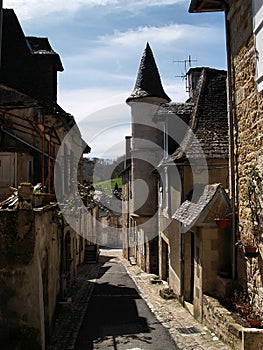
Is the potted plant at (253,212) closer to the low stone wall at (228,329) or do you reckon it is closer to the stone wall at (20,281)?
the low stone wall at (228,329)

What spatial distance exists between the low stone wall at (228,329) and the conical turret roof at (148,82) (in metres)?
13.2

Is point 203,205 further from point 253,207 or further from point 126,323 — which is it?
point 126,323

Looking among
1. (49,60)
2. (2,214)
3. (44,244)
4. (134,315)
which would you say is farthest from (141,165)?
(2,214)

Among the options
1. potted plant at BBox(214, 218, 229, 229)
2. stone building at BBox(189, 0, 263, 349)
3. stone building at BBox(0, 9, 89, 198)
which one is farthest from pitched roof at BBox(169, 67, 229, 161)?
stone building at BBox(0, 9, 89, 198)

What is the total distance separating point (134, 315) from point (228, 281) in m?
3.80

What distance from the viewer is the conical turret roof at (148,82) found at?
20859mm

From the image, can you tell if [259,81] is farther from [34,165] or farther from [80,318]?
[34,165]

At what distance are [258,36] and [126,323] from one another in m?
7.75

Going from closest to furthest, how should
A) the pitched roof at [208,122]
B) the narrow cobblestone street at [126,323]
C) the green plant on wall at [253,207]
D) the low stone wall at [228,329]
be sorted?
the low stone wall at [228,329] → the green plant on wall at [253,207] → the narrow cobblestone street at [126,323] → the pitched roof at [208,122]

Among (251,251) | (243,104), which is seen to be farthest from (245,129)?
(251,251)

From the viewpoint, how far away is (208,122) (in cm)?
1359

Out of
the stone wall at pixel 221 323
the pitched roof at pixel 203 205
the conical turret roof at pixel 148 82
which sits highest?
the conical turret roof at pixel 148 82

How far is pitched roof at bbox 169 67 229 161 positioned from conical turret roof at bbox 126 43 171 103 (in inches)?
232

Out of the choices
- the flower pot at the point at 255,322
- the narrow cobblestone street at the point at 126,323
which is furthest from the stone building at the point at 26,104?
the flower pot at the point at 255,322
